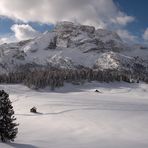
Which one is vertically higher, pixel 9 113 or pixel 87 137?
pixel 9 113

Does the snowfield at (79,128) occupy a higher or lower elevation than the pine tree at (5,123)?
lower

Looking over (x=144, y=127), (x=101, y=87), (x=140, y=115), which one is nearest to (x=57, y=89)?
(x=101, y=87)

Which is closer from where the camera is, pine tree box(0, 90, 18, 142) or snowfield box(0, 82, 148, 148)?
pine tree box(0, 90, 18, 142)

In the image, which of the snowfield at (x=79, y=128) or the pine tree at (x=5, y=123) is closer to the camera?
the pine tree at (x=5, y=123)

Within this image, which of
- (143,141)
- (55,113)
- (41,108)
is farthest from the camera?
(41,108)

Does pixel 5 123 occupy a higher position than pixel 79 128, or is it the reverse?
pixel 5 123

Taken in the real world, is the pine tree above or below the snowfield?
above

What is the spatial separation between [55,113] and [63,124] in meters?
14.9

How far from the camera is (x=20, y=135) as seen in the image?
53906 mm

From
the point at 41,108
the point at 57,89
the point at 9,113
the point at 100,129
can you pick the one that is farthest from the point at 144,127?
the point at 57,89

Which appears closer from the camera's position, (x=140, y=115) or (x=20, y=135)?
(x=20, y=135)

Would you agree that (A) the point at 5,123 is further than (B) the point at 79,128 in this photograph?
No

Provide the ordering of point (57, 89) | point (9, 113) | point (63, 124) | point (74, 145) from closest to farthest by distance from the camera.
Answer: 1. point (74, 145)
2. point (9, 113)
3. point (63, 124)
4. point (57, 89)

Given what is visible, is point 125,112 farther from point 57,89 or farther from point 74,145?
point 57,89
